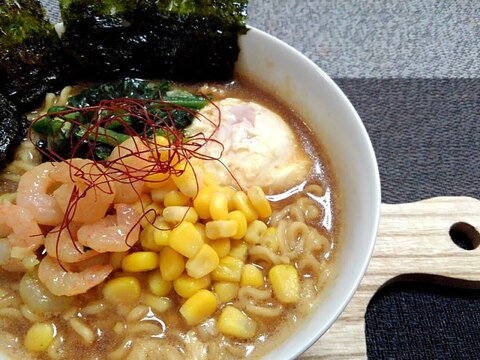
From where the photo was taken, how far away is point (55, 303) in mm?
1653

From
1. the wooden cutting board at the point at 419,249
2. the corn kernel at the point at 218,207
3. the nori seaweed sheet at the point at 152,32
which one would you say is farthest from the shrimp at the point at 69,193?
the wooden cutting board at the point at 419,249

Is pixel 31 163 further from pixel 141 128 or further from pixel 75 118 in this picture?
pixel 141 128

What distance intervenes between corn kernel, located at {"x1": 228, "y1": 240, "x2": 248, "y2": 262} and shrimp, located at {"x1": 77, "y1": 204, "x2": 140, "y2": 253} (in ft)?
1.09

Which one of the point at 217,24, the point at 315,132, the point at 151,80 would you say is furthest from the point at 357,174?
the point at 151,80

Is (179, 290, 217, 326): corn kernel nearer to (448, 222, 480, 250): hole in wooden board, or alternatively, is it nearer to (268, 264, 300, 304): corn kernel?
(268, 264, 300, 304): corn kernel

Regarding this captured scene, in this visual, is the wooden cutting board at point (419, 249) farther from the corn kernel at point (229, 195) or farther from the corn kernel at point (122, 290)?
the corn kernel at point (122, 290)

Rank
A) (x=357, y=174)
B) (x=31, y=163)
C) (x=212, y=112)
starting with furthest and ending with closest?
1. (x=212, y=112)
2. (x=31, y=163)
3. (x=357, y=174)

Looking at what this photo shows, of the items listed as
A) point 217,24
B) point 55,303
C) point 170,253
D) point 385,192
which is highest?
point 217,24

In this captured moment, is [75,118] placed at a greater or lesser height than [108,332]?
greater

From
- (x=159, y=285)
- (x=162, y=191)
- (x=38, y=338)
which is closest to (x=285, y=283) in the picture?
(x=159, y=285)

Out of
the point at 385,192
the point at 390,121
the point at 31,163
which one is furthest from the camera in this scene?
the point at 390,121

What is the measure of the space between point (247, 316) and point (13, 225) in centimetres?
82

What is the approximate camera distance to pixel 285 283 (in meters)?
1.71

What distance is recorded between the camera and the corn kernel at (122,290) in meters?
1.67
